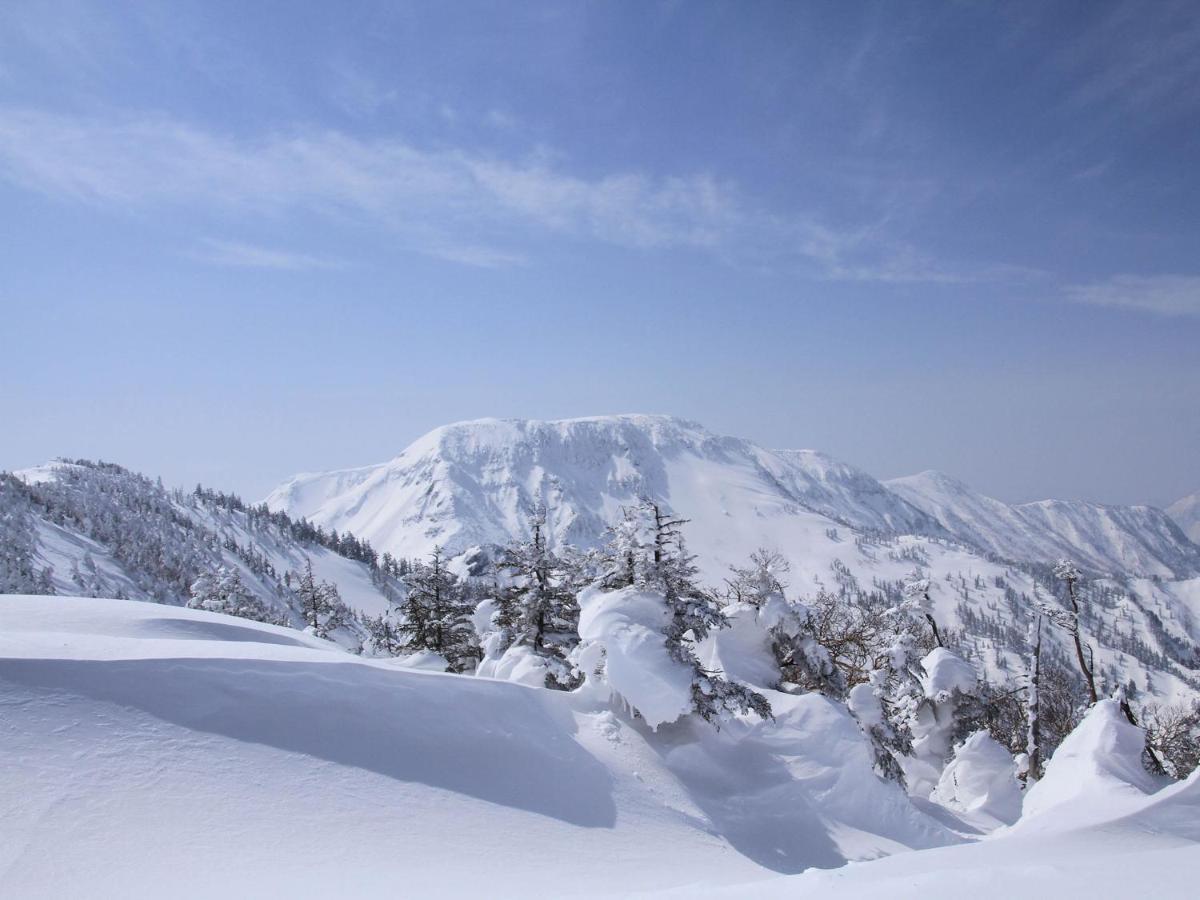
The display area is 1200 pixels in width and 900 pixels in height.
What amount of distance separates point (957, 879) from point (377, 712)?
26.6 feet

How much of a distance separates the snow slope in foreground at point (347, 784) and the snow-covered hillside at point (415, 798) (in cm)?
3

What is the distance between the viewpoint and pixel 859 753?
1457 centimetres

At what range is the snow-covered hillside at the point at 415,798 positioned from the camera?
19.5ft

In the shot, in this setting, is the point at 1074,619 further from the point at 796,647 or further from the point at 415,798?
the point at 415,798

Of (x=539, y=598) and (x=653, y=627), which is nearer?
(x=653, y=627)

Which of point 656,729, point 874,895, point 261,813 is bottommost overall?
point 656,729

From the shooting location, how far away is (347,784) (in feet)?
27.6

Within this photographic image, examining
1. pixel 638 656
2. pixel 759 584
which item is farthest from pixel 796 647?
pixel 638 656

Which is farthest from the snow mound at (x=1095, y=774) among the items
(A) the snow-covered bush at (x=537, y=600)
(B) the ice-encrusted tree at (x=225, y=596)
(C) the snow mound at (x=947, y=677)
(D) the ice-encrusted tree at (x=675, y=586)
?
(B) the ice-encrusted tree at (x=225, y=596)

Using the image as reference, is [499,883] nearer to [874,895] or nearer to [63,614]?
[874,895]

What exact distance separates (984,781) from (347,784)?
2020cm

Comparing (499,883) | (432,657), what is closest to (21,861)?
(499,883)

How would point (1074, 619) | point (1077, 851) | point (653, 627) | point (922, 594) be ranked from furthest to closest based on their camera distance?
point (922, 594) < point (1074, 619) < point (653, 627) < point (1077, 851)

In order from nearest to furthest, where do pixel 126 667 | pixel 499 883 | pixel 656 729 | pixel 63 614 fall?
1. pixel 499 883
2. pixel 126 667
3. pixel 63 614
4. pixel 656 729
